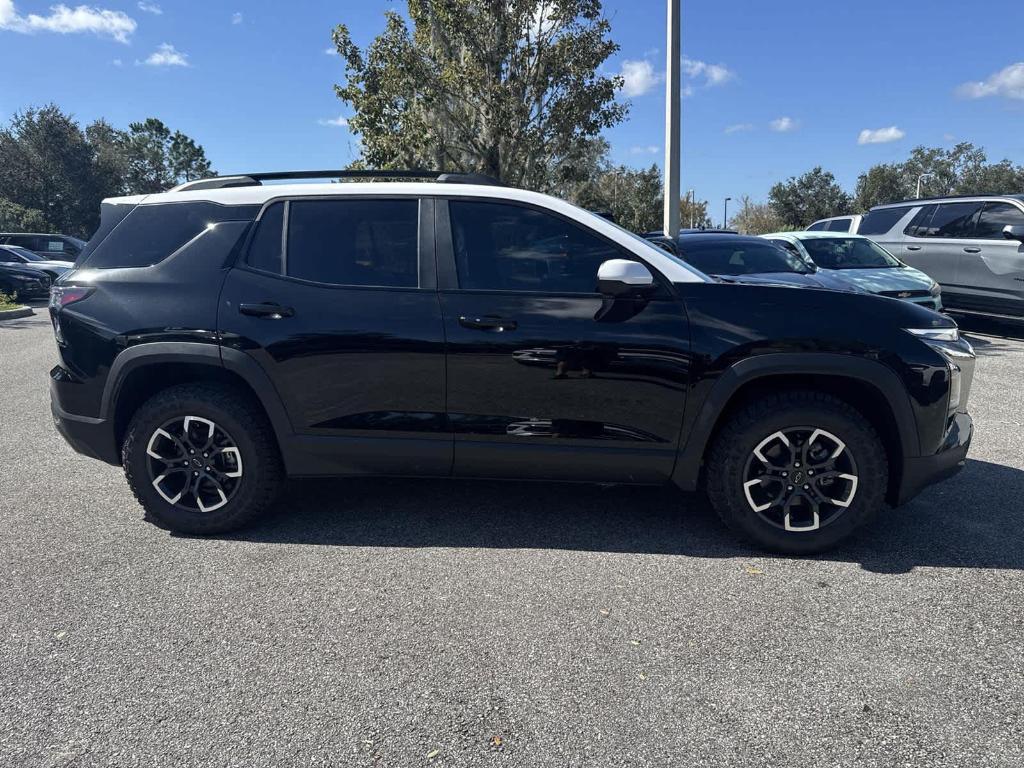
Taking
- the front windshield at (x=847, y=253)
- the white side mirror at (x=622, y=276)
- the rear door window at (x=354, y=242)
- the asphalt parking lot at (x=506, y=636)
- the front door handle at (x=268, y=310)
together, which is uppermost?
the front windshield at (x=847, y=253)

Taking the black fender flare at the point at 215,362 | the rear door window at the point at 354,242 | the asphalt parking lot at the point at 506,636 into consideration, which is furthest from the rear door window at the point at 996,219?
the black fender flare at the point at 215,362

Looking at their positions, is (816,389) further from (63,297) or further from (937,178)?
(937,178)

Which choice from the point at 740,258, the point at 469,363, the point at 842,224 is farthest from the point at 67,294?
the point at 842,224

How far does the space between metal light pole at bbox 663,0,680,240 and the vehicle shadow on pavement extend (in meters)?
7.10

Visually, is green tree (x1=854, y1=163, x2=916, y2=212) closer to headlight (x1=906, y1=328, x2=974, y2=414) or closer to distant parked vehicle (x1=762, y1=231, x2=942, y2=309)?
distant parked vehicle (x1=762, y1=231, x2=942, y2=309)

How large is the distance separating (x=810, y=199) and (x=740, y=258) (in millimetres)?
51832

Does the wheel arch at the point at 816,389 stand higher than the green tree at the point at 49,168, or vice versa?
the green tree at the point at 49,168

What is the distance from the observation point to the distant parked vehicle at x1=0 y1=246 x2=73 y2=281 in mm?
20141

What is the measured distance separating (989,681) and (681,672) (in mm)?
1109

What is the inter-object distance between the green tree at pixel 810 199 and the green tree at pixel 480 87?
42471mm

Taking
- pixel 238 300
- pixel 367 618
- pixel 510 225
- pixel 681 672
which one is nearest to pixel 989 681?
pixel 681 672

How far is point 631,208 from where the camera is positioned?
5541 centimetres

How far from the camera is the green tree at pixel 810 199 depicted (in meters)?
55.1

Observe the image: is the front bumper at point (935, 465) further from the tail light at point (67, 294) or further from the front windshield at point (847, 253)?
the front windshield at point (847, 253)
